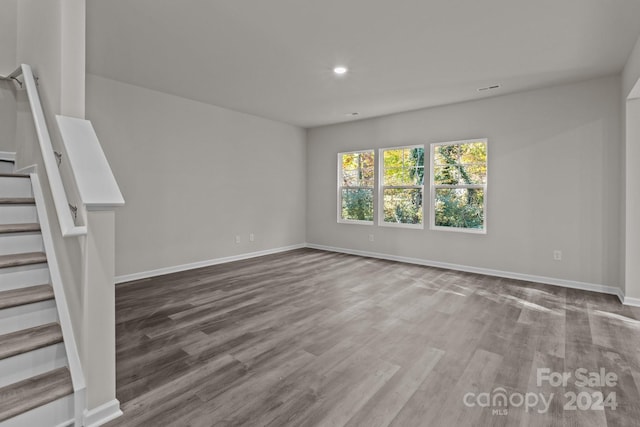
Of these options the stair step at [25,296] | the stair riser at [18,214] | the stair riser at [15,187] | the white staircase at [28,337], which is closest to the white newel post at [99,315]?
the white staircase at [28,337]

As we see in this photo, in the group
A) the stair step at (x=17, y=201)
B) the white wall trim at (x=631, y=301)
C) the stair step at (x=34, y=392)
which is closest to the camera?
the stair step at (x=34, y=392)

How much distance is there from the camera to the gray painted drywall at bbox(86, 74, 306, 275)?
→ 4.28 metres

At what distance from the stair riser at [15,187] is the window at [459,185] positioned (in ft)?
16.9

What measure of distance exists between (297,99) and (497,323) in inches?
158

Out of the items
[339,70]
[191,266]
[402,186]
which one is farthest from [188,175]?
[402,186]

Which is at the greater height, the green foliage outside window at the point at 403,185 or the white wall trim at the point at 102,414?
the green foliage outside window at the point at 403,185

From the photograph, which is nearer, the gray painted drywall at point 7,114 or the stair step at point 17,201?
the stair step at point 17,201

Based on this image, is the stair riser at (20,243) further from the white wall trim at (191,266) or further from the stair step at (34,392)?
the white wall trim at (191,266)

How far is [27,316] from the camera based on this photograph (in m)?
1.78

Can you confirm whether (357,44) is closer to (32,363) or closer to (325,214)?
(32,363)

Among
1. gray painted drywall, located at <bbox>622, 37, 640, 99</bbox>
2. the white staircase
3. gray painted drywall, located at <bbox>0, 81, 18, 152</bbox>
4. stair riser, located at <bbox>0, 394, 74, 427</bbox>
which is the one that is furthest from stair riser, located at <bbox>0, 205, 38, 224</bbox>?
gray painted drywall, located at <bbox>622, 37, 640, 99</bbox>

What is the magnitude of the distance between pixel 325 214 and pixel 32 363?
561 centimetres

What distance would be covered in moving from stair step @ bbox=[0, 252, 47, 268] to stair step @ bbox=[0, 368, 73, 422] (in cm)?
67

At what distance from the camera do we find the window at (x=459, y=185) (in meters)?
4.97
